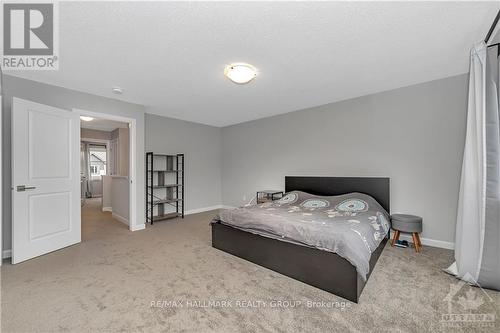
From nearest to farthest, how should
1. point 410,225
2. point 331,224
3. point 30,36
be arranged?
point 30,36 < point 331,224 < point 410,225

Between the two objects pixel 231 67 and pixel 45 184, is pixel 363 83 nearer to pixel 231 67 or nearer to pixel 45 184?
pixel 231 67

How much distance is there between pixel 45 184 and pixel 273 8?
358 cm

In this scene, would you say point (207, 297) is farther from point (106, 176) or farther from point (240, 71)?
point (106, 176)

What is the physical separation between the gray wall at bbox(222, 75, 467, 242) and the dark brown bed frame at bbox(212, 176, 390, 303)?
8.8 inches

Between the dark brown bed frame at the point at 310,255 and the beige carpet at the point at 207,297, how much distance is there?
0.09m

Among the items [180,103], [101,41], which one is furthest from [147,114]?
[101,41]

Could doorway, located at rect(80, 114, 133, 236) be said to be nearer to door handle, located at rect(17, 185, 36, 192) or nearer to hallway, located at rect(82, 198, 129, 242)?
hallway, located at rect(82, 198, 129, 242)

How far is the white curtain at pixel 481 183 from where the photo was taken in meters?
2.02

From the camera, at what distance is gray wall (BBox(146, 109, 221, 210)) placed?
500 cm

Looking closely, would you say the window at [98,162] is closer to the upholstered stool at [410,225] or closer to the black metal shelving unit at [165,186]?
the black metal shelving unit at [165,186]

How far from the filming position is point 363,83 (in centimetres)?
319

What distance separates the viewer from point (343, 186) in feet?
Answer: 12.7

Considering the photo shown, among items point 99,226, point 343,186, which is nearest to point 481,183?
point 343,186

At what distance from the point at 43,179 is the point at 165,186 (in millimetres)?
2095
